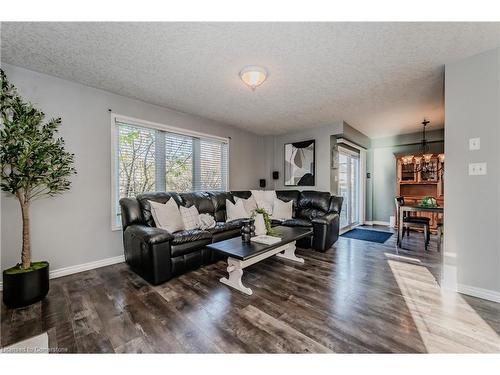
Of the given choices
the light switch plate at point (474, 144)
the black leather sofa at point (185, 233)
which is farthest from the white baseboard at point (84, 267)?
the light switch plate at point (474, 144)

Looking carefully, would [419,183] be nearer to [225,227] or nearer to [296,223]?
[296,223]

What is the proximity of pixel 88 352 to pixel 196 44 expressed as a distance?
8.62ft

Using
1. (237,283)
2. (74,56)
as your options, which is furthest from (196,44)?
(237,283)

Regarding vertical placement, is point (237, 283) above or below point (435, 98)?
below

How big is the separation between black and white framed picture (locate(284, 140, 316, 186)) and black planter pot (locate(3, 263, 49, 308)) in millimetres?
4671

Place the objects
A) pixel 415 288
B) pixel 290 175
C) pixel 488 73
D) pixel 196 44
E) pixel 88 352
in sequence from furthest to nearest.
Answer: pixel 290 175
pixel 415 288
pixel 488 73
pixel 196 44
pixel 88 352

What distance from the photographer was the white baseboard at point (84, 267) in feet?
8.45

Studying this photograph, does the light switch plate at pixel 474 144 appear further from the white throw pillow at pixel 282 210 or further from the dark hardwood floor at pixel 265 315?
the white throw pillow at pixel 282 210

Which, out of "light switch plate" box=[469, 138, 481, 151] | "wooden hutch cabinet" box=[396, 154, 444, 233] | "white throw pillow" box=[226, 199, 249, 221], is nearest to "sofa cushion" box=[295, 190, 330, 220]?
"white throw pillow" box=[226, 199, 249, 221]

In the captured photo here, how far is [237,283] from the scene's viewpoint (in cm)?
231

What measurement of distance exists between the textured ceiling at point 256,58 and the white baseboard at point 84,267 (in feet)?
8.00

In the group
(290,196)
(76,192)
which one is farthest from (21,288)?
(290,196)

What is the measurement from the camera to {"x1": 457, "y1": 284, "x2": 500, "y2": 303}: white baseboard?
2042mm
